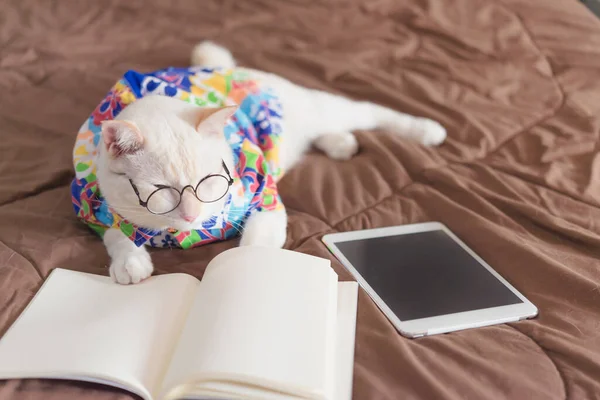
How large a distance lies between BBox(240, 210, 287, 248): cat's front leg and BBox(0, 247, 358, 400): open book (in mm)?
121

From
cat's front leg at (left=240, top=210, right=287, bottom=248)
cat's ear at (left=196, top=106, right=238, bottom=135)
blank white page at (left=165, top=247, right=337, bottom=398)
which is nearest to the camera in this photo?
blank white page at (left=165, top=247, right=337, bottom=398)

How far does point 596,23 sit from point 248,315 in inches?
60.4

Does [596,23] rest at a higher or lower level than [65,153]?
higher

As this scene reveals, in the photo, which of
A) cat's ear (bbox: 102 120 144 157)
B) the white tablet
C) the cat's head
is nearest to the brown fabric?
the white tablet

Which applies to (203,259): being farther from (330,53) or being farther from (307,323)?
(330,53)

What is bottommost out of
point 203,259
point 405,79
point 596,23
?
point 203,259

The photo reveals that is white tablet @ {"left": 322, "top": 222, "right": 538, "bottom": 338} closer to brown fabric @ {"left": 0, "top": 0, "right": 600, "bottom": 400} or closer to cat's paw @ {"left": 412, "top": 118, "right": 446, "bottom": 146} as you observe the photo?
brown fabric @ {"left": 0, "top": 0, "right": 600, "bottom": 400}

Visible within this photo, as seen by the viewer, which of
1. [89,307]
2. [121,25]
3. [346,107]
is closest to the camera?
[89,307]

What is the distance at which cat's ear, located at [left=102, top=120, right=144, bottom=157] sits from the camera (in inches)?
32.9

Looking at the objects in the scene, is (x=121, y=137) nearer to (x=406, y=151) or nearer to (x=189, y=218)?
(x=189, y=218)

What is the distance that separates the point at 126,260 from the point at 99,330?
0.17 meters

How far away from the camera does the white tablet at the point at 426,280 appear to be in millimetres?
889

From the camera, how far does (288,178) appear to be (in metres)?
1.29

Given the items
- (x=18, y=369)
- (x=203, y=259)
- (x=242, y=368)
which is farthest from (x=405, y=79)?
(x=18, y=369)
